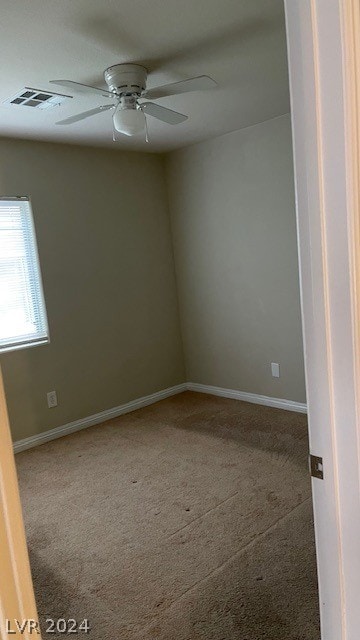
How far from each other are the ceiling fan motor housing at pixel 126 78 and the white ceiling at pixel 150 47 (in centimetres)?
4

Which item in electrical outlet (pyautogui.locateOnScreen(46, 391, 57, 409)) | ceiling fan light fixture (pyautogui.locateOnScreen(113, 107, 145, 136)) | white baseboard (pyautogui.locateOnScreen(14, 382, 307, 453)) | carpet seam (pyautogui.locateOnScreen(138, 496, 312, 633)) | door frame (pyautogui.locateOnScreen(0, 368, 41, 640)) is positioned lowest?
carpet seam (pyautogui.locateOnScreen(138, 496, 312, 633))

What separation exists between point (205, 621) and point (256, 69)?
2660 millimetres

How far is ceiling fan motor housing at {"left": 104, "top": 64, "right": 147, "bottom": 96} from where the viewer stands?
2328mm

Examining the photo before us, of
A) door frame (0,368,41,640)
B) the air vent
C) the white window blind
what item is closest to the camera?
door frame (0,368,41,640)

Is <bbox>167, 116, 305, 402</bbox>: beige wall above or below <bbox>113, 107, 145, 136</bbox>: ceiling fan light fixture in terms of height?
below

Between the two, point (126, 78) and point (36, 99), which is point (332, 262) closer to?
point (126, 78)

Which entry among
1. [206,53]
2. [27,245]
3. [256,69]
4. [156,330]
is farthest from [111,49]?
[156,330]

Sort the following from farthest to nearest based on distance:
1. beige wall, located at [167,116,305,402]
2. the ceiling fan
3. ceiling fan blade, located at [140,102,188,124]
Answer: beige wall, located at [167,116,305,402] → ceiling fan blade, located at [140,102,188,124] → the ceiling fan

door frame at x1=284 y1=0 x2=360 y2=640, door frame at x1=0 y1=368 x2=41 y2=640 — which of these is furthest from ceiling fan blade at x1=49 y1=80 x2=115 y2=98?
door frame at x1=0 y1=368 x2=41 y2=640

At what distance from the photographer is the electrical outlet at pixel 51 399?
3.82 m

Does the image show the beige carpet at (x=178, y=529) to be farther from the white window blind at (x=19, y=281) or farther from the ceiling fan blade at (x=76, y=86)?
Result: the ceiling fan blade at (x=76, y=86)

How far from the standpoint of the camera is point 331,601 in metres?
1.03

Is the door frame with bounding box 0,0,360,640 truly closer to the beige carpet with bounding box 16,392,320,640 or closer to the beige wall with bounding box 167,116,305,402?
the beige carpet with bounding box 16,392,320,640

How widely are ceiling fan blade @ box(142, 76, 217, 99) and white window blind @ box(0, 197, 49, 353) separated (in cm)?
157
